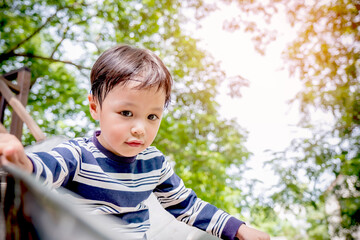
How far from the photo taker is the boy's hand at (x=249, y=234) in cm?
112

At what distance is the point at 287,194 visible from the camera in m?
3.52

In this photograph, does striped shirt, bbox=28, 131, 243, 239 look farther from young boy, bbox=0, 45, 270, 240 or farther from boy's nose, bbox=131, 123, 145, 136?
boy's nose, bbox=131, 123, 145, 136

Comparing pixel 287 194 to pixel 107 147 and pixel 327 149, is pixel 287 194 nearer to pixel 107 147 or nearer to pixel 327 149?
pixel 327 149

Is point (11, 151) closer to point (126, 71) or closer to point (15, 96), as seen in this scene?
point (126, 71)

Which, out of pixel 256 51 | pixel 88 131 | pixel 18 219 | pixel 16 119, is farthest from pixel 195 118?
pixel 18 219

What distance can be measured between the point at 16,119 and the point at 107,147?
2.27 m

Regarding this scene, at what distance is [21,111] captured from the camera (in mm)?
2652

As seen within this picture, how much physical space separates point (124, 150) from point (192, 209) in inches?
16.7

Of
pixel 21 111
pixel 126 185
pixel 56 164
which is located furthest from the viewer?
pixel 21 111

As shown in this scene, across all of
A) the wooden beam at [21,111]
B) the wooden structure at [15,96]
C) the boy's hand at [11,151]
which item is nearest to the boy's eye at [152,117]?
the boy's hand at [11,151]

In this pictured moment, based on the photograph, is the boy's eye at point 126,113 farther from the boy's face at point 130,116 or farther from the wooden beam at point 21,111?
the wooden beam at point 21,111

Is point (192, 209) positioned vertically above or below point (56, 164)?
below

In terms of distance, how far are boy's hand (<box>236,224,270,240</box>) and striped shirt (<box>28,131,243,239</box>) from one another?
2cm

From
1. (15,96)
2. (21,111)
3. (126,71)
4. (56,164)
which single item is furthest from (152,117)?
(15,96)
